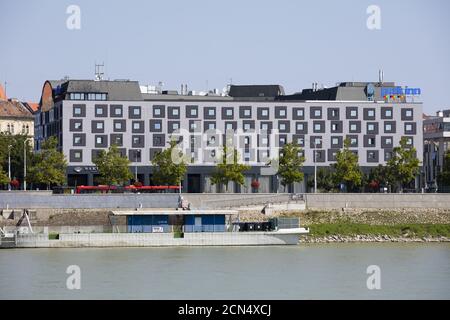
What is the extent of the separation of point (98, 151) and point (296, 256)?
5100 centimetres

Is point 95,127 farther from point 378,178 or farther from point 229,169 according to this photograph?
point 378,178

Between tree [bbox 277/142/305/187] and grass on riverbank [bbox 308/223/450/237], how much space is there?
1557 cm

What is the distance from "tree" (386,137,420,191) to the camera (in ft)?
403

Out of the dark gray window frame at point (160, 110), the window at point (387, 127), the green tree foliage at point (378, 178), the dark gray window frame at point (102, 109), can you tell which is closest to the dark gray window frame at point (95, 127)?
the dark gray window frame at point (102, 109)

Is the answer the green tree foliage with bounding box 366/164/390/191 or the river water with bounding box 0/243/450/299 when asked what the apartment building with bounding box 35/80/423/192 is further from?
the river water with bounding box 0/243/450/299

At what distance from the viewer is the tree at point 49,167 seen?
11994 cm

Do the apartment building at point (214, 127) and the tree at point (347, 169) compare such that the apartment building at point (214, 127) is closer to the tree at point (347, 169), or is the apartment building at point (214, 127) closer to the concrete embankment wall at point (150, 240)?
the tree at point (347, 169)

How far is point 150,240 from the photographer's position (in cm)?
9412

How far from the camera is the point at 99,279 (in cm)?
6688

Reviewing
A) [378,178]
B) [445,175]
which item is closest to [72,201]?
Result: [378,178]

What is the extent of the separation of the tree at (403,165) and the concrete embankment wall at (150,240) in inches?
1189
